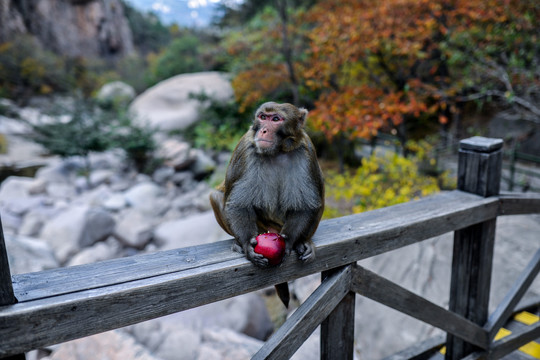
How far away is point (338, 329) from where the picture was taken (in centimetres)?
161

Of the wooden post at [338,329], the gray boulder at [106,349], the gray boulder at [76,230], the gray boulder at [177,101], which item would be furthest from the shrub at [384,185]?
the gray boulder at [177,101]

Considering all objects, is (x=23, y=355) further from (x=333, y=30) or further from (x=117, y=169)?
(x=117, y=169)

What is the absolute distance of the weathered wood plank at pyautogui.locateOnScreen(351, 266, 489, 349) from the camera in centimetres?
163

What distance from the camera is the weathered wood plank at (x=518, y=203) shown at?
2.16 m

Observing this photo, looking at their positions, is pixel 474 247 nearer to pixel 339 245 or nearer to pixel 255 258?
pixel 339 245

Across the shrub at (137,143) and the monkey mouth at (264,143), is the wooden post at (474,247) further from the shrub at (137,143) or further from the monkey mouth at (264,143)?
the shrub at (137,143)

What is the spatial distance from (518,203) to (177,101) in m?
11.8

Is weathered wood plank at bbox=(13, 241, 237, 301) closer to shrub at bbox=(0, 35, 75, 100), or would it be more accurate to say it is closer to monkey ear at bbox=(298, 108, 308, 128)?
monkey ear at bbox=(298, 108, 308, 128)

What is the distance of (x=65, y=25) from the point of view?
82.6 feet

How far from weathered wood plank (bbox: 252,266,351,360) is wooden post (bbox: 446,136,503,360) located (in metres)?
0.95

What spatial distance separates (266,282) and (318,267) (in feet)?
0.75

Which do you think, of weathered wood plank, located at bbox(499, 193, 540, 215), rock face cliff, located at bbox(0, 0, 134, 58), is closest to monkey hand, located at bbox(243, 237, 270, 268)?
weathered wood plank, located at bbox(499, 193, 540, 215)

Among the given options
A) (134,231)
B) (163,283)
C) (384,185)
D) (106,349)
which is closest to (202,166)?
→ (134,231)

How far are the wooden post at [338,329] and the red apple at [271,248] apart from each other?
338 millimetres
